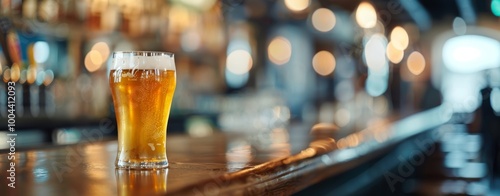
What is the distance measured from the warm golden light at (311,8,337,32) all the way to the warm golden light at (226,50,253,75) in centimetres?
122

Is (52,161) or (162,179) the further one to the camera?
(52,161)

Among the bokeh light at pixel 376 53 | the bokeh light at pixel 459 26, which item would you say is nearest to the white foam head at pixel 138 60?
the bokeh light at pixel 376 53

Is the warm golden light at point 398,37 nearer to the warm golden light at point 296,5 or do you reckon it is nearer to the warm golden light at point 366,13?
the warm golden light at point 366,13

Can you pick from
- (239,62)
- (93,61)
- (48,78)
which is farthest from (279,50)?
(48,78)

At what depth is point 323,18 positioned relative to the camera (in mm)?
10227

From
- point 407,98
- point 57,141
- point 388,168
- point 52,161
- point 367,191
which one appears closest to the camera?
point 52,161

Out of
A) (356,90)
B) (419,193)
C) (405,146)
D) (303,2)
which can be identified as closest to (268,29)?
(303,2)

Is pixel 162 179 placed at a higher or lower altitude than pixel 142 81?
lower

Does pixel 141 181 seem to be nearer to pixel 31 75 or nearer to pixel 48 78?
pixel 31 75

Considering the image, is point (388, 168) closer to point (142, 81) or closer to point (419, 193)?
point (419, 193)

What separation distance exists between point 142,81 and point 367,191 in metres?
2.52

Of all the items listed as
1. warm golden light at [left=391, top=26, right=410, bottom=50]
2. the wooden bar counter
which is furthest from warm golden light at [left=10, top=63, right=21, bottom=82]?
warm golden light at [left=391, top=26, right=410, bottom=50]

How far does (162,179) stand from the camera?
103 cm

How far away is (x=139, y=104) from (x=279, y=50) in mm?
9534
